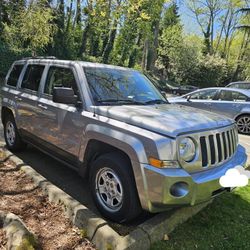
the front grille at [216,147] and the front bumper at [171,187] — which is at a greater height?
the front grille at [216,147]

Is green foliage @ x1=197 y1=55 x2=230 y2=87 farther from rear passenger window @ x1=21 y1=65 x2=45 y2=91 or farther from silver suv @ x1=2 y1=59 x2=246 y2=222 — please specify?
silver suv @ x1=2 y1=59 x2=246 y2=222

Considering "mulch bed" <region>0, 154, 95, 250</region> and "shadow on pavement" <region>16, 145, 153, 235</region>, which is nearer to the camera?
"mulch bed" <region>0, 154, 95, 250</region>

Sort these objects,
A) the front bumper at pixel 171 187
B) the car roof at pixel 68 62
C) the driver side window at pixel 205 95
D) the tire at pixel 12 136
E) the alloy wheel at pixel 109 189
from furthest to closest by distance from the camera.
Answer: the driver side window at pixel 205 95 < the tire at pixel 12 136 < the car roof at pixel 68 62 < the alloy wheel at pixel 109 189 < the front bumper at pixel 171 187

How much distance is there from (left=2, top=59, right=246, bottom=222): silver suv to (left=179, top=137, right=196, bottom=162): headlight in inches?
0.4

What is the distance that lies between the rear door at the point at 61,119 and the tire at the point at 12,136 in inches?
41.5

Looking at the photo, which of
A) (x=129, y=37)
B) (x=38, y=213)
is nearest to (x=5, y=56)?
(x=38, y=213)

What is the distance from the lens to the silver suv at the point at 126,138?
3369 mm

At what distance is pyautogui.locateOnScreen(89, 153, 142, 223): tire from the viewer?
11.9ft

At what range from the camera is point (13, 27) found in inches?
805

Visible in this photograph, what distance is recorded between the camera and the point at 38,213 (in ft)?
13.3

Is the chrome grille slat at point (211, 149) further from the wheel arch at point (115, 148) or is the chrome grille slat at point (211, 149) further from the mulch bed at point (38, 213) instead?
the mulch bed at point (38, 213)

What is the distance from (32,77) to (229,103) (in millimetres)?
7417

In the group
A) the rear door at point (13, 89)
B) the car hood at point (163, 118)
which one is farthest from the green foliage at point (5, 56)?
the car hood at point (163, 118)

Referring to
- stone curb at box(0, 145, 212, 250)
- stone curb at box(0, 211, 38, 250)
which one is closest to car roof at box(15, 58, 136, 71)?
stone curb at box(0, 145, 212, 250)
